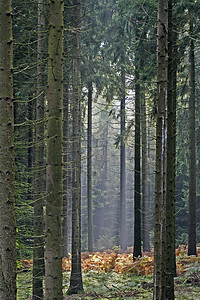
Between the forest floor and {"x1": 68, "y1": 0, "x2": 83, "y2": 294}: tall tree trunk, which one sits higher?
{"x1": 68, "y1": 0, "x2": 83, "y2": 294}: tall tree trunk

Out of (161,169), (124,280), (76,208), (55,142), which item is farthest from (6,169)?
(124,280)

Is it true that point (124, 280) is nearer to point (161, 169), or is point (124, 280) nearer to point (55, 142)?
point (161, 169)

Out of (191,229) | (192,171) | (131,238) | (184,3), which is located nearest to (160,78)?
(184,3)

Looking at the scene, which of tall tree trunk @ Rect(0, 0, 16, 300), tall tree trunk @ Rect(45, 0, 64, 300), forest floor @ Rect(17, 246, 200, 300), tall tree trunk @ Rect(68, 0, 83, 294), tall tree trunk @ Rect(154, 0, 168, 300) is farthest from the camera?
tall tree trunk @ Rect(68, 0, 83, 294)

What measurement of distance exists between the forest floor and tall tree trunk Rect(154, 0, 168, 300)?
3.27 metres

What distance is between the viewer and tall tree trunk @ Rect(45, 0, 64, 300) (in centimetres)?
568

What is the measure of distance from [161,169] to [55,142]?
194 cm

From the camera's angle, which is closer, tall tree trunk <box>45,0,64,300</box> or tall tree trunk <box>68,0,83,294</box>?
tall tree trunk <box>45,0,64,300</box>

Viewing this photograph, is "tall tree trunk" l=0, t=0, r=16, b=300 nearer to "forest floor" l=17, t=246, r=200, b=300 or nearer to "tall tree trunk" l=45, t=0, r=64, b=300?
"tall tree trunk" l=45, t=0, r=64, b=300

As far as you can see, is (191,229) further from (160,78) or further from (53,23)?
→ (53,23)

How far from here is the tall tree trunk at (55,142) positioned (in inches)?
224

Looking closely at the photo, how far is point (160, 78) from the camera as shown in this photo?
6293mm

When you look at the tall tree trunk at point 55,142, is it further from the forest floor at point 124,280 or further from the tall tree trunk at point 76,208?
the tall tree trunk at point 76,208

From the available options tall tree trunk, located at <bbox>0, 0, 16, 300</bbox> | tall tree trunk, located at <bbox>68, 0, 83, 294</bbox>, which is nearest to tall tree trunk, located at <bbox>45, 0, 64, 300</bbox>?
tall tree trunk, located at <bbox>0, 0, 16, 300</bbox>
